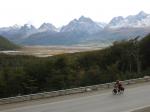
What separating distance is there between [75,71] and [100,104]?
87.5 ft

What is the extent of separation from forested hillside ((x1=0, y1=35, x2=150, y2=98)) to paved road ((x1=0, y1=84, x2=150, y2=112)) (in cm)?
1087

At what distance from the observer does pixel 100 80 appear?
4434 cm

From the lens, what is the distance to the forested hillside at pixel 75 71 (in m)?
40.8

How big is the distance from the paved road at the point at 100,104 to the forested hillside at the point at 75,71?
35.6 feet

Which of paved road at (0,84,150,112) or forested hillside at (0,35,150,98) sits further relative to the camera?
forested hillside at (0,35,150,98)

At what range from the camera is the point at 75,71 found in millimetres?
50469

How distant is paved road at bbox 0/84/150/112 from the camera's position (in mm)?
21891

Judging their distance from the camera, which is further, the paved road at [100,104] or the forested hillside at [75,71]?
the forested hillside at [75,71]

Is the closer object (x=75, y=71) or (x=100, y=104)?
(x=100, y=104)

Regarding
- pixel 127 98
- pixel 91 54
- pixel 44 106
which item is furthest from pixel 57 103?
pixel 91 54

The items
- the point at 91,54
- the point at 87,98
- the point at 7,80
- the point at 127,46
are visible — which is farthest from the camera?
the point at 91,54

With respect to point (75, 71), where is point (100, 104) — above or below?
below

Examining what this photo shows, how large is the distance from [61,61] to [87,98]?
1026 inches

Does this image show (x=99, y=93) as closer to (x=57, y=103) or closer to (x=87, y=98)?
(x=87, y=98)
